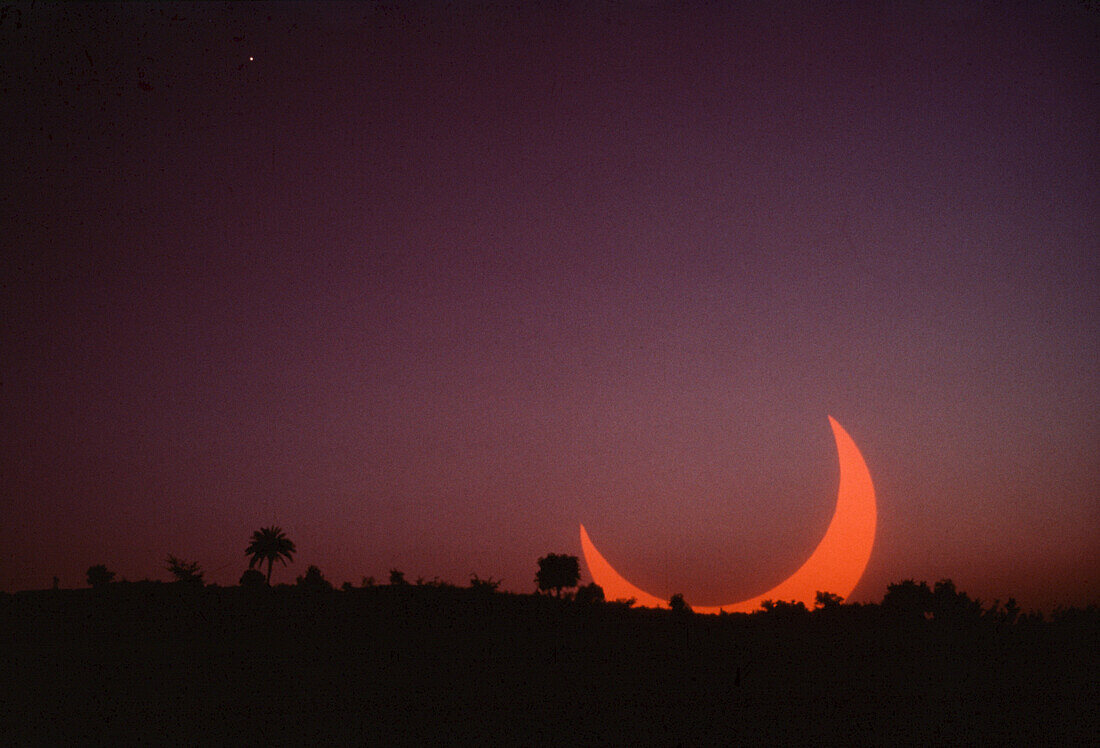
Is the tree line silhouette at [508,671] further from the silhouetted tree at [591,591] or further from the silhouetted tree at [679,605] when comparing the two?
the silhouetted tree at [591,591]

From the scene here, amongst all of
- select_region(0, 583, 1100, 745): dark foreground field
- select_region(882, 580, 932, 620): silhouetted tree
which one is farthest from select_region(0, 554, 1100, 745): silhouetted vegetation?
select_region(882, 580, 932, 620): silhouetted tree

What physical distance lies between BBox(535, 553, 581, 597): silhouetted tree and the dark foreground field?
70.7 ft

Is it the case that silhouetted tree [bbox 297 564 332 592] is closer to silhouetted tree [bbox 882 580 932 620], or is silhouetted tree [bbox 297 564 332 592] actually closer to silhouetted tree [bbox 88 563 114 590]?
silhouetted tree [bbox 88 563 114 590]

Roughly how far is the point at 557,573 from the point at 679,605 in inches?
775

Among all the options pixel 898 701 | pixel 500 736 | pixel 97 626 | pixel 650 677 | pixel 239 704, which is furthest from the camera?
pixel 97 626

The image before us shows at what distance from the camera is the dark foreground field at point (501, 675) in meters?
34.7

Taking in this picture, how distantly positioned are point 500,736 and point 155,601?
36.2 meters

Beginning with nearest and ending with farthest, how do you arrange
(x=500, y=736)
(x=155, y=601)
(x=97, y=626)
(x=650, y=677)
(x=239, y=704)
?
(x=500, y=736) < (x=239, y=704) < (x=650, y=677) < (x=97, y=626) < (x=155, y=601)

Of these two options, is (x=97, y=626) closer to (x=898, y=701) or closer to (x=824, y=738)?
(x=824, y=738)

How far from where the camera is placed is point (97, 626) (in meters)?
49.4

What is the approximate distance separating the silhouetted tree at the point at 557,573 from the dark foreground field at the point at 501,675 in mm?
21561

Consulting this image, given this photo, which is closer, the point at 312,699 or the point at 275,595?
the point at 312,699

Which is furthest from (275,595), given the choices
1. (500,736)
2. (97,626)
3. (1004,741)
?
(1004,741)

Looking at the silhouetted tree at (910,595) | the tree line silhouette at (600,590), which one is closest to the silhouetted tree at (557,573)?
the tree line silhouette at (600,590)
